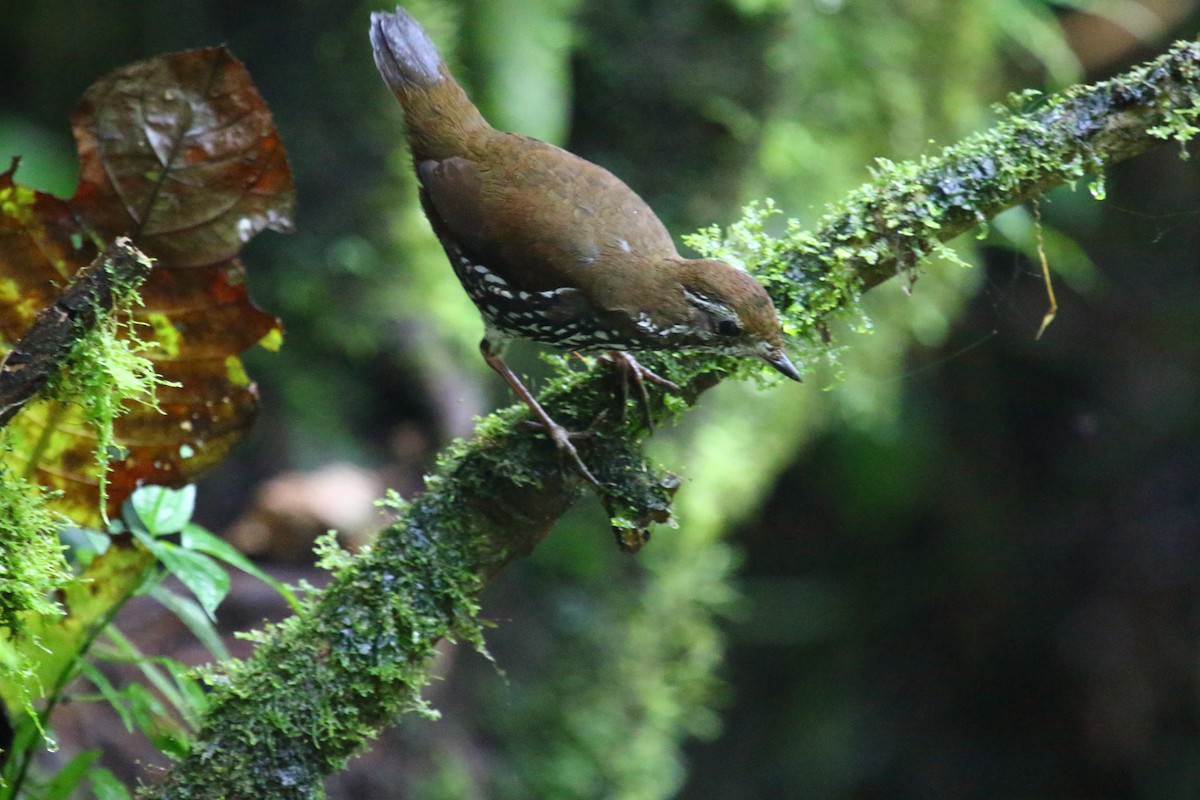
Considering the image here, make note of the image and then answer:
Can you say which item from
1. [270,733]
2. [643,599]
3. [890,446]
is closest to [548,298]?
[270,733]

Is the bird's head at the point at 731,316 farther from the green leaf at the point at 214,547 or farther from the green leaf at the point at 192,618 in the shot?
the green leaf at the point at 192,618

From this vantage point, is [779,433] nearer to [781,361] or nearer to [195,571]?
[781,361]

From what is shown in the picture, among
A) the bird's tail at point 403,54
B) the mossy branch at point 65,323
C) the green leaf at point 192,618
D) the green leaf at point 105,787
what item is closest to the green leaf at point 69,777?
the green leaf at point 105,787

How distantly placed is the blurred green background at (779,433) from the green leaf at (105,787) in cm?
134

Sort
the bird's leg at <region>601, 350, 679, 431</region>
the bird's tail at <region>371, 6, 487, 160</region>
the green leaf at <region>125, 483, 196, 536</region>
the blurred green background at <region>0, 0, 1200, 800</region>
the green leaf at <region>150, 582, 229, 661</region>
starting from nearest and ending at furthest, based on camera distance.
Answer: the green leaf at <region>125, 483, 196, 536</region>, the green leaf at <region>150, 582, 229, 661</region>, the bird's leg at <region>601, 350, 679, 431</region>, the bird's tail at <region>371, 6, 487, 160</region>, the blurred green background at <region>0, 0, 1200, 800</region>

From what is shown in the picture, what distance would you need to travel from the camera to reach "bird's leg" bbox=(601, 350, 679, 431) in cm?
223

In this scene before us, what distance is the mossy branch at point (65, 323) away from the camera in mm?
1635

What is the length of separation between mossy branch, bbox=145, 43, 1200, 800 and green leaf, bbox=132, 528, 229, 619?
21cm

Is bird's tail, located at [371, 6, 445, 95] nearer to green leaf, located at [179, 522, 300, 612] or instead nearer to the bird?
the bird

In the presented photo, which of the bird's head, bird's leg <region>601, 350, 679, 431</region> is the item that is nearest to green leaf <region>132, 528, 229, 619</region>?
bird's leg <region>601, 350, 679, 431</region>

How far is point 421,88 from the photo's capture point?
2.88 metres

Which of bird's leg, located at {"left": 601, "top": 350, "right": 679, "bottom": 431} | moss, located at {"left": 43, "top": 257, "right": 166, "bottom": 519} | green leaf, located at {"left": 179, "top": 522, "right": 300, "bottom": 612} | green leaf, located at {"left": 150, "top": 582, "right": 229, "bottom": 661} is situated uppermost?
bird's leg, located at {"left": 601, "top": 350, "right": 679, "bottom": 431}

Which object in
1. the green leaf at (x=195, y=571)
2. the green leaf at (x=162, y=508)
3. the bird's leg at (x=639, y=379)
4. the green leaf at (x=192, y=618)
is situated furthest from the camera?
the bird's leg at (x=639, y=379)

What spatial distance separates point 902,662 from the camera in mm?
6277
